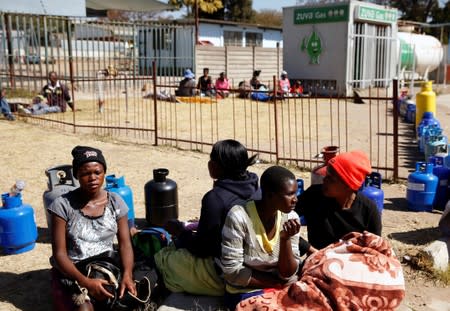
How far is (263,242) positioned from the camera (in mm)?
2998

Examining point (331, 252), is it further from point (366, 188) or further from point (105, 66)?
point (105, 66)

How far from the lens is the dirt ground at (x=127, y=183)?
385cm

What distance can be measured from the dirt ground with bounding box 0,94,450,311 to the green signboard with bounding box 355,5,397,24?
550 inches

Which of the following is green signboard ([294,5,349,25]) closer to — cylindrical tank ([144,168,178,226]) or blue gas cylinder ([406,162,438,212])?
blue gas cylinder ([406,162,438,212])

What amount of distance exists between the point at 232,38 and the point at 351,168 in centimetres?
3421

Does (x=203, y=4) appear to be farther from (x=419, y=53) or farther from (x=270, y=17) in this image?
(x=419, y=53)

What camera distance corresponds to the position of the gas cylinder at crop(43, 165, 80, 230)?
4590mm

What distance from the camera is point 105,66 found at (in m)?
18.5

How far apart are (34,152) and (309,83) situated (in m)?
15.0

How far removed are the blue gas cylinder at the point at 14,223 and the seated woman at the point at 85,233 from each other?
3.92 feet

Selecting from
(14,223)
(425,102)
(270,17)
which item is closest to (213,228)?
(14,223)

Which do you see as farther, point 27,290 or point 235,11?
point 235,11

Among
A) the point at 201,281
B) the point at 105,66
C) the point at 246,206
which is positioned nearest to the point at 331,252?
the point at 246,206

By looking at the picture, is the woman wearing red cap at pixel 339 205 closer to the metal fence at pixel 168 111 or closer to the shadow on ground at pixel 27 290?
the shadow on ground at pixel 27 290
